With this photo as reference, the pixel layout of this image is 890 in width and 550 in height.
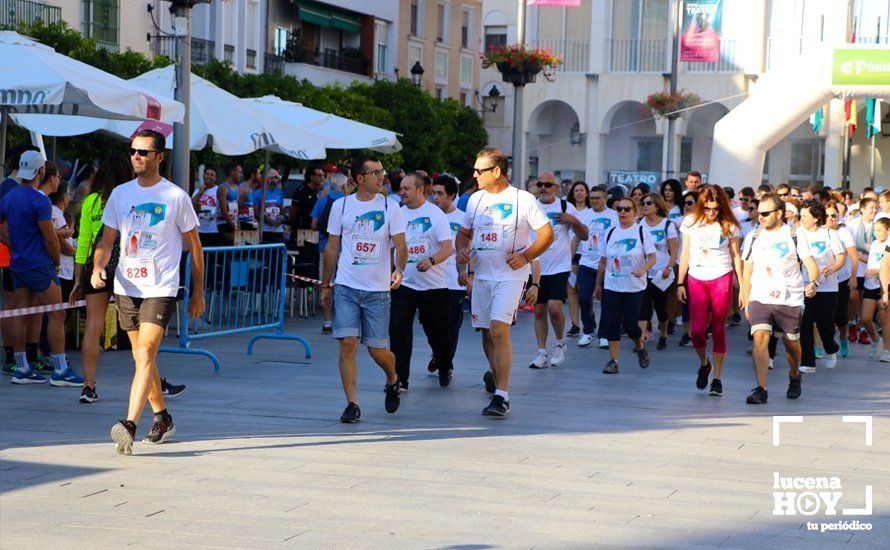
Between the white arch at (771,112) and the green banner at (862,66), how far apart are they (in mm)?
130

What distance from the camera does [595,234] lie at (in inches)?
632

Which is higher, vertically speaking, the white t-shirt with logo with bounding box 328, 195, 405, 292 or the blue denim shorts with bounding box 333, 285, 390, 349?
the white t-shirt with logo with bounding box 328, 195, 405, 292

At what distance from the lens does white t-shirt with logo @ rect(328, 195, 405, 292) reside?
9781 mm

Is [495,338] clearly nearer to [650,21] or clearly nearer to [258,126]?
[258,126]

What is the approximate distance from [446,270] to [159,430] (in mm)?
3551

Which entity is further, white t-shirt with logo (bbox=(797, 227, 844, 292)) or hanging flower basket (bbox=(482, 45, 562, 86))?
hanging flower basket (bbox=(482, 45, 562, 86))

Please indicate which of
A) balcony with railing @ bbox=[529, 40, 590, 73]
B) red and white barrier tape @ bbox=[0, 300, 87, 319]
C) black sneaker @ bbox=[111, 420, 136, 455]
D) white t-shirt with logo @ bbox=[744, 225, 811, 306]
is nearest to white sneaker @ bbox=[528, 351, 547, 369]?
white t-shirt with logo @ bbox=[744, 225, 811, 306]

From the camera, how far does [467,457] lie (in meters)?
8.46

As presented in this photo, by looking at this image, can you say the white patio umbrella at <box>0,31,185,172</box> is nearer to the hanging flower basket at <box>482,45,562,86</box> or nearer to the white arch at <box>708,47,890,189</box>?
the hanging flower basket at <box>482,45,562,86</box>

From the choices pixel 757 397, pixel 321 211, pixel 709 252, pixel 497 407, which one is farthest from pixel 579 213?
pixel 497 407

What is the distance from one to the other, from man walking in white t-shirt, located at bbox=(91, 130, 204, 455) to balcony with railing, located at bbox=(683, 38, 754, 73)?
3990 centimetres

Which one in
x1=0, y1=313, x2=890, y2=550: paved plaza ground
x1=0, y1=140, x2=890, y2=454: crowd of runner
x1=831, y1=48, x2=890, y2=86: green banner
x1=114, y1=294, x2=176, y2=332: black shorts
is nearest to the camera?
x1=0, y1=313, x2=890, y2=550: paved plaza ground

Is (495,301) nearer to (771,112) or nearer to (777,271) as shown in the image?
(777,271)

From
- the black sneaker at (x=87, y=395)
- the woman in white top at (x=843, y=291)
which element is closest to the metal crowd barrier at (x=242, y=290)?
the black sneaker at (x=87, y=395)
